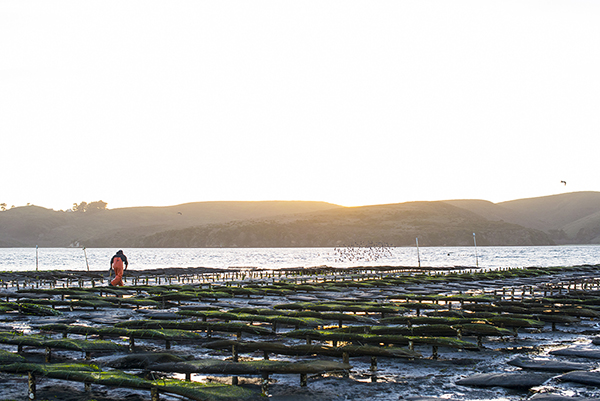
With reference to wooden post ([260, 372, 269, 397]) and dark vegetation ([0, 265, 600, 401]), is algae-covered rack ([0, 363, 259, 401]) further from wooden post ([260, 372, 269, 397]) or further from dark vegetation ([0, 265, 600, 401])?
wooden post ([260, 372, 269, 397])

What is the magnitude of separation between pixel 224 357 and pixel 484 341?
8947 mm

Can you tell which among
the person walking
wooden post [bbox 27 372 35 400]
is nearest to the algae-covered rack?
wooden post [bbox 27 372 35 400]

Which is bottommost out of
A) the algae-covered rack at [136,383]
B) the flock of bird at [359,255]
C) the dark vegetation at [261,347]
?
the flock of bird at [359,255]

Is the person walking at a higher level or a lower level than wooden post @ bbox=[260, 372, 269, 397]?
higher

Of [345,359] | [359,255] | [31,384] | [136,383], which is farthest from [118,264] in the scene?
[359,255]

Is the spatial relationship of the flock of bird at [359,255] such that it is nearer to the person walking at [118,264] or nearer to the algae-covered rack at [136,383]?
the person walking at [118,264]

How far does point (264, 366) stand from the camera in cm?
1060

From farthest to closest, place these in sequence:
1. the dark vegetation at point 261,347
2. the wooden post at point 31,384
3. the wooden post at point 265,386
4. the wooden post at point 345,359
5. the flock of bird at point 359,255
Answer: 1. the flock of bird at point 359,255
2. the wooden post at point 345,359
3. the dark vegetation at point 261,347
4. the wooden post at point 265,386
5. the wooden post at point 31,384

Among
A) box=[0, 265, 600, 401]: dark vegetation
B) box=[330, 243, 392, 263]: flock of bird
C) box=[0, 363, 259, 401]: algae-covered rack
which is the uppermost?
box=[0, 363, 259, 401]: algae-covered rack

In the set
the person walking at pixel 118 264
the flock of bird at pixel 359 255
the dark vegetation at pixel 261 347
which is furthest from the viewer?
the flock of bird at pixel 359 255

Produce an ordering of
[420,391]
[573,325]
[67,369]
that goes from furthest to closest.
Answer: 1. [573,325]
2. [420,391]
3. [67,369]

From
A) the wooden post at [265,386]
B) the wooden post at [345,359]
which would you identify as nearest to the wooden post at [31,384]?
the wooden post at [265,386]

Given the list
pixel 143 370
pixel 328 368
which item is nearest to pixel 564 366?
pixel 328 368

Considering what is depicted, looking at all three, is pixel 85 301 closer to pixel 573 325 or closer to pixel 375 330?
pixel 375 330
